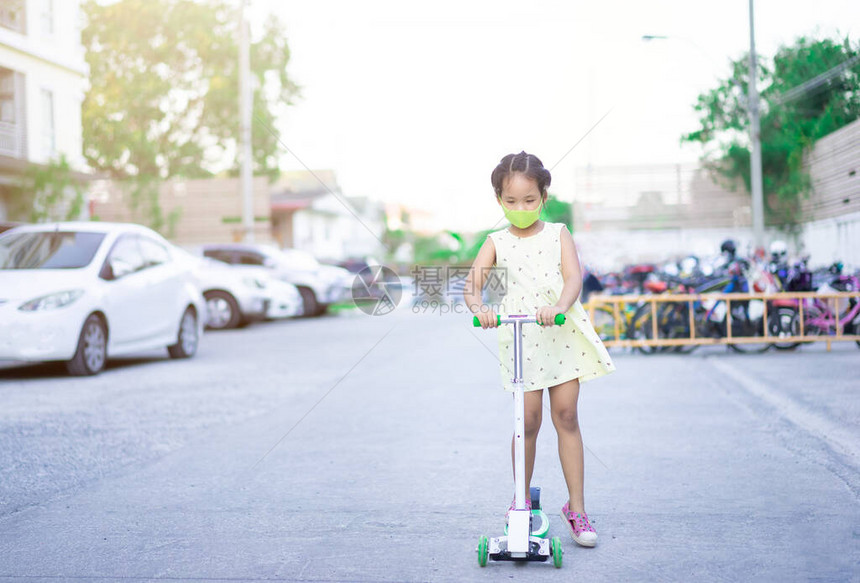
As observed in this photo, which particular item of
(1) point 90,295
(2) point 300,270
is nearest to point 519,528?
(1) point 90,295

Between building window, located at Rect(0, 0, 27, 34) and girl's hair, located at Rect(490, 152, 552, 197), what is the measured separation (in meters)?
18.6

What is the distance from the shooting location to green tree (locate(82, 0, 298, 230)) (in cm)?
3794

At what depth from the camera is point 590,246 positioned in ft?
94.8

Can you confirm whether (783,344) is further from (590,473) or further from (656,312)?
(590,473)

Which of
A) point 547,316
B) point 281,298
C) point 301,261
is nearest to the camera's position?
point 547,316

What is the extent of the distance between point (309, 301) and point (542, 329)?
Result: 17745mm

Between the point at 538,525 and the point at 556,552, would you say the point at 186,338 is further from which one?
the point at 556,552

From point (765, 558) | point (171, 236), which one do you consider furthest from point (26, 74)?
point (765, 558)

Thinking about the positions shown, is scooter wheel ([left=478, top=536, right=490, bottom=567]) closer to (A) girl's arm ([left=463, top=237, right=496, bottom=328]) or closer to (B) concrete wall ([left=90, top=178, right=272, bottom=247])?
(A) girl's arm ([left=463, top=237, right=496, bottom=328])

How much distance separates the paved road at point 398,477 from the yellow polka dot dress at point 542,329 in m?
0.69

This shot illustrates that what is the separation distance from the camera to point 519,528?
3549 mm

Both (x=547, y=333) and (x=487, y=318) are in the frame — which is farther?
(x=547, y=333)

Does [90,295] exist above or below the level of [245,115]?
below

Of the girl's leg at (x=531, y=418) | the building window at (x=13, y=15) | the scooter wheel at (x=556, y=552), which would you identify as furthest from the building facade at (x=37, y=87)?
the scooter wheel at (x=556, y=552)
